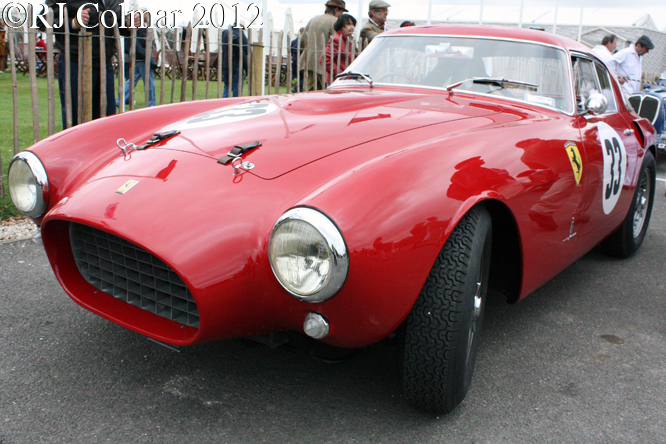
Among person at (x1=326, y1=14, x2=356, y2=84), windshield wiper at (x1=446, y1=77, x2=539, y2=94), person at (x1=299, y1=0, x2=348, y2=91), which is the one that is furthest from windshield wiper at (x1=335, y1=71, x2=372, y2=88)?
person at (x1=326, y1=14, x2=356, y2=84)

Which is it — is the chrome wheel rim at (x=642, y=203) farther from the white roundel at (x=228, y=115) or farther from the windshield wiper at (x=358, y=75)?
the white roundel at (x=228, y=115)

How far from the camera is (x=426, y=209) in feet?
5.51

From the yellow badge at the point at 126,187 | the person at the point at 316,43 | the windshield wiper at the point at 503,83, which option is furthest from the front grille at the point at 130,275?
the person at the point at 316,43

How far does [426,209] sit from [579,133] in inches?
53.1

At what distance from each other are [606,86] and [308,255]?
2.69m

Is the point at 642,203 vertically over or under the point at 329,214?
under

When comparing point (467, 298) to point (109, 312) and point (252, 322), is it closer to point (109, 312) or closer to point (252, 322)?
point (252, 322)

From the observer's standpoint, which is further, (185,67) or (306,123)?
(185,67)

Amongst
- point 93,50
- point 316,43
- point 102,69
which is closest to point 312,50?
point 316,43

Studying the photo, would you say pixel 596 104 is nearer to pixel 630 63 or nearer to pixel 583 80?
pixel 583 80

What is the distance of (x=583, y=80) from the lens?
10.2 feet

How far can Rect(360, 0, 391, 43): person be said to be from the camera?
723 centimetres

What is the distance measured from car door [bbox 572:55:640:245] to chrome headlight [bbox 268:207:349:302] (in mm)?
1512

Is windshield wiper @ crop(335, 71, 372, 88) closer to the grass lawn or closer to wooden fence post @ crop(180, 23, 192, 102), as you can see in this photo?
wooden fence post @ crop(180, 23, 192, 102)
